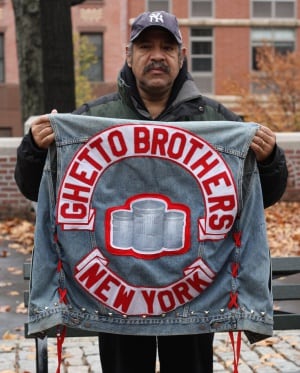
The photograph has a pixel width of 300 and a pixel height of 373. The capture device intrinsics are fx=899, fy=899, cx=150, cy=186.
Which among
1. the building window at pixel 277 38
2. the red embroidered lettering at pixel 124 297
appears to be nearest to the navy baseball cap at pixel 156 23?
the red embroidered lettering at pixel 124 297

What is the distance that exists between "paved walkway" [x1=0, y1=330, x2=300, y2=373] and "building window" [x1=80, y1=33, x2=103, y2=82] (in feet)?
108

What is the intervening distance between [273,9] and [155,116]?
4052cm

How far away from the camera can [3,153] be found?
1302 centimetres

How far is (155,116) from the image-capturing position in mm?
3490

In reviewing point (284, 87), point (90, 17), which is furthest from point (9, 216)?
point (90, 17)

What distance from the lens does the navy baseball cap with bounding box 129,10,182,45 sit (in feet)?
11.0

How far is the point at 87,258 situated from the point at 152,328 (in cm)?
35

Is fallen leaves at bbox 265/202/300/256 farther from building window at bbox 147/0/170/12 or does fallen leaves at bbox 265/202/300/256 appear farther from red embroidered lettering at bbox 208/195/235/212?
building window at bbox 147/0/170/12

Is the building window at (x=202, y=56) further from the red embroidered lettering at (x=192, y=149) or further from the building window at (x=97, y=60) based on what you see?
the red embroidered lettering at (x=192, y=149)

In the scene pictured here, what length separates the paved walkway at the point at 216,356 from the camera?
18.7 ft

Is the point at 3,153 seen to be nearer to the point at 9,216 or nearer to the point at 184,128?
the point at 9,216

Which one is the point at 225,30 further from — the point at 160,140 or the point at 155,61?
the point at 160,140

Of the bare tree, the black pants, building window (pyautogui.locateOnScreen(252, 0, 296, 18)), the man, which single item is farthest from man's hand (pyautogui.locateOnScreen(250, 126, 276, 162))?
building window (pyautogui.locateOnScreen(252, 0, 296, 18))

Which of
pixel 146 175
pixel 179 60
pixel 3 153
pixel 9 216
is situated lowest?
pixel 9 216
